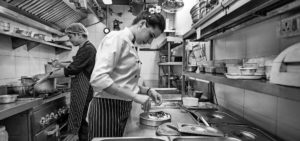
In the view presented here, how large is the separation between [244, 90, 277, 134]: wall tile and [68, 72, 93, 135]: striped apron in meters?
1.81

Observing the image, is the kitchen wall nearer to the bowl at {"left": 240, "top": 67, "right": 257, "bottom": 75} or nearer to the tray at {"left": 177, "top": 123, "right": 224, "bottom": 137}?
the tray at {"left": 177, "top": 123, "right": 224, "bottom": 137}

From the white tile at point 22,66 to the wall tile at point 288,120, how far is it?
3018 millimetres

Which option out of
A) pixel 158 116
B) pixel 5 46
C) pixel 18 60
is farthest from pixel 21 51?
pixel 158 116

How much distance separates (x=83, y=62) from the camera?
7.84 ft

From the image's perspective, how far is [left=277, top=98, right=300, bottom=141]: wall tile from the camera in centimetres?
100

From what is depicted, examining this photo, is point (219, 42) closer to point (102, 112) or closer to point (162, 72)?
point (102, 112)

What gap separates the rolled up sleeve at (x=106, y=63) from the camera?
136 cm

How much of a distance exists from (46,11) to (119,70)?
2.05 m

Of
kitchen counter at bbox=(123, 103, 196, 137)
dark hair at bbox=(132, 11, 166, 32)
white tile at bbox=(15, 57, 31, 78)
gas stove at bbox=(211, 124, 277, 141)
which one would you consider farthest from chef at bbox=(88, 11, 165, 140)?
white tile at bbox=(15, 57, 31, 78)

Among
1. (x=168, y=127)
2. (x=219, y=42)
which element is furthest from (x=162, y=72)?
(x=168, y=127)

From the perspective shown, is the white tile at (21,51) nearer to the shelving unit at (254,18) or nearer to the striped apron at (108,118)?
the striped apron at (108,118)

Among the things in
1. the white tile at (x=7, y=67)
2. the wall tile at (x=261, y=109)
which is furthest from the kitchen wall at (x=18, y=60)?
the wall tile at (x=261, y=109)

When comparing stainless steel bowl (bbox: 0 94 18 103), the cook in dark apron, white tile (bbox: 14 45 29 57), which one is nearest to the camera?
stainless steel bowl (bbox: 0 94 18 103)

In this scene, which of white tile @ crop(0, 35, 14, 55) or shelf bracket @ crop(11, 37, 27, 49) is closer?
white tile @ crop(0, 35, 14, 55)
